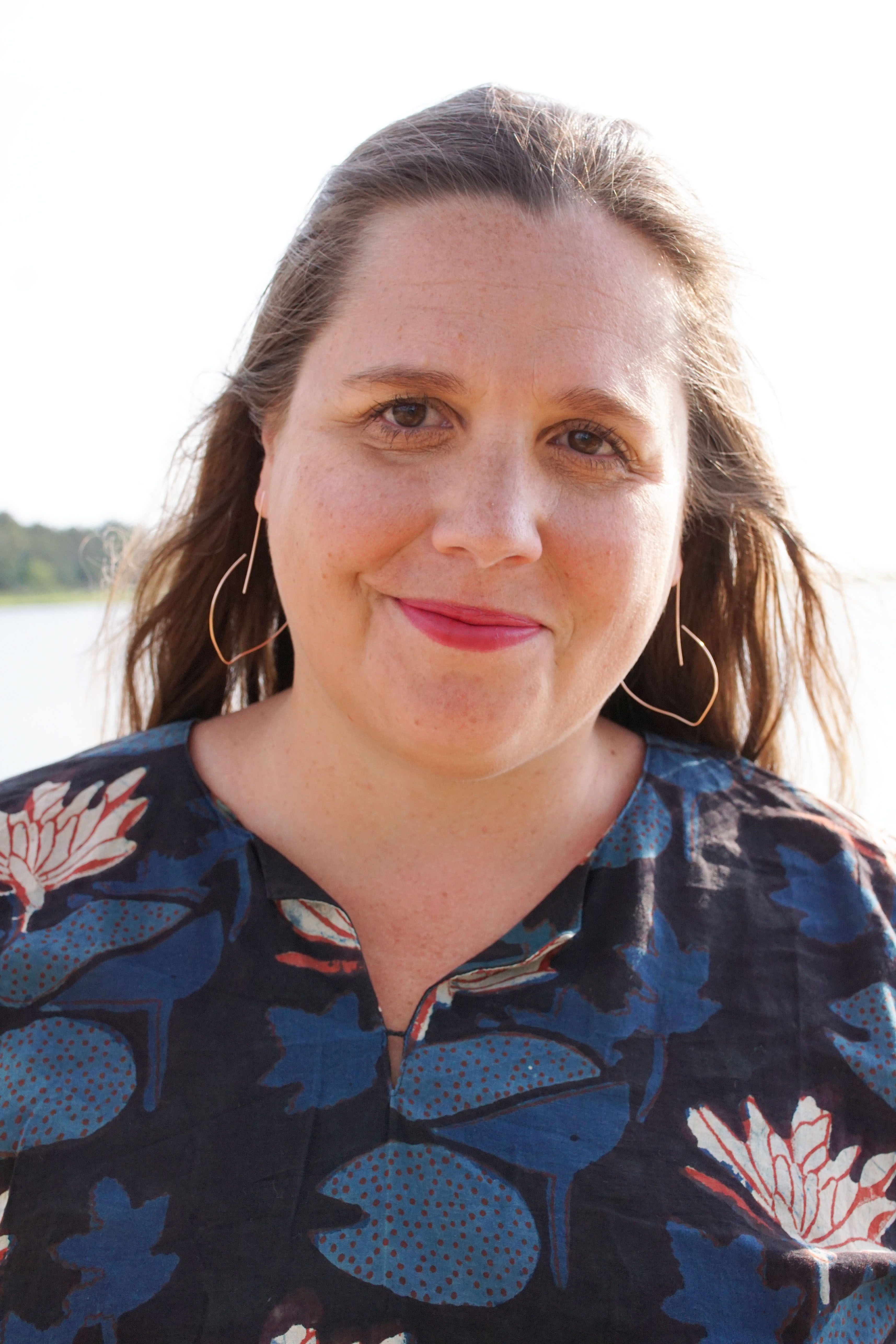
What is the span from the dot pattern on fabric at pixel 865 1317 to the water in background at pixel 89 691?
0.78 meters

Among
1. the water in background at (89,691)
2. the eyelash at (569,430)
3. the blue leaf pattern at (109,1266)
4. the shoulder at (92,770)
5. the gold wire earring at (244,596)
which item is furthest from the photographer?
the water in background at (89,691)

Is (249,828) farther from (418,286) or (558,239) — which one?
(558,239)

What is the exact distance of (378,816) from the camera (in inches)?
66.7

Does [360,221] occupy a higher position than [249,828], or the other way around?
[360,221]

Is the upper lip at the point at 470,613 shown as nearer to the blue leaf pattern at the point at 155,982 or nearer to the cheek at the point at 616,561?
the cheek at the point at 616,561

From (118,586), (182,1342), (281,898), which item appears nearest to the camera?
(182,1342)

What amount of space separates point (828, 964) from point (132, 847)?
108cm

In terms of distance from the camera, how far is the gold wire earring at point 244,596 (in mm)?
2121

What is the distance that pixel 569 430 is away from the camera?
1.51 meters

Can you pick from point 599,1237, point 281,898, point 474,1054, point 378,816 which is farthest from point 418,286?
point 599,1237

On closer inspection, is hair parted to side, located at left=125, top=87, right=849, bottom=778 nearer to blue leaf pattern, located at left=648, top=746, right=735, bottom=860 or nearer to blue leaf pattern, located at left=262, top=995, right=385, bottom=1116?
blue leaf pattern, located at left=648, top=746, right=735, bottom=860

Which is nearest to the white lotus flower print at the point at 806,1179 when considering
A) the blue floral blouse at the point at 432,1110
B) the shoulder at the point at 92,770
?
the blue floral blouse at the point at 432,1110

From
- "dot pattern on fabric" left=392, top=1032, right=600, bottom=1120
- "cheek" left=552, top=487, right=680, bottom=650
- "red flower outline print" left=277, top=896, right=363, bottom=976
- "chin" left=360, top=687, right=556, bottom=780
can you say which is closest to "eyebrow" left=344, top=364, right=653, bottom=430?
"cheek" left=552, top=487, right=680, bottom=650

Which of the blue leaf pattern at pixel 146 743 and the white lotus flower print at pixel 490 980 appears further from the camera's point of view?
the blue leaf pattern at pixel 146 743
